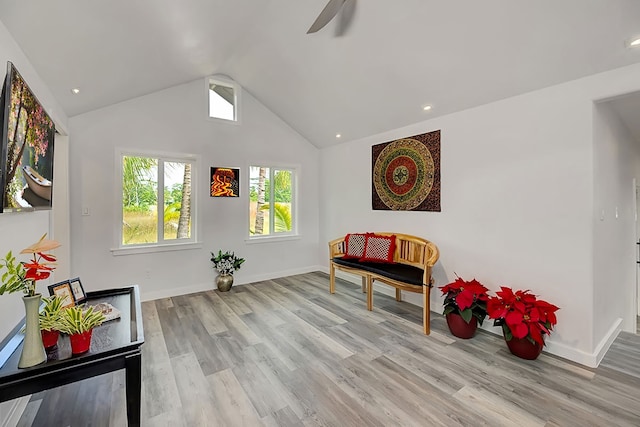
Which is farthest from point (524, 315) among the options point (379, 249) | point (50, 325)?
point (50, 325)

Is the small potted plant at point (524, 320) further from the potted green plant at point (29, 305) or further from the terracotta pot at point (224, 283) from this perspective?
the terracotta pot at point (224, 283)

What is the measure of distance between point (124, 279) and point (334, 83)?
378 cm

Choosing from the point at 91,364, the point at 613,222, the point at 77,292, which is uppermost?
the point at 613,222

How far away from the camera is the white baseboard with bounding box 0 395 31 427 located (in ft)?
4.94

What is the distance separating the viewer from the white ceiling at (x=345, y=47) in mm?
1903

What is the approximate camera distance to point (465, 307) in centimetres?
262

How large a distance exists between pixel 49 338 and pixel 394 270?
2861 millimetres

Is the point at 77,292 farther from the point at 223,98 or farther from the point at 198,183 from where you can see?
the point at 223,98

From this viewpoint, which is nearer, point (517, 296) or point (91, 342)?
point (91, 342)

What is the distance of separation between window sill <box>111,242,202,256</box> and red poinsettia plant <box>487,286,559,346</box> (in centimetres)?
382

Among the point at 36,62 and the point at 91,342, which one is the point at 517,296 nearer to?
the point at 91,342

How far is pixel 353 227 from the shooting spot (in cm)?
468

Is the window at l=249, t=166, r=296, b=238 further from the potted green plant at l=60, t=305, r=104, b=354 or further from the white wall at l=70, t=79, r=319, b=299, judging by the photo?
the potted green plant at l=60, t=305, r=104, b=354

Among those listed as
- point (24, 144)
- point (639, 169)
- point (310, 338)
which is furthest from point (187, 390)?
point (639, 169)
